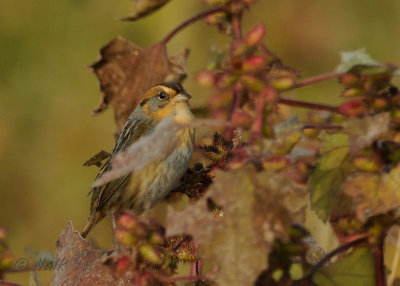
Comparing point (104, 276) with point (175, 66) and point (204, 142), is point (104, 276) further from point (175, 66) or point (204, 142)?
point (175, 66)

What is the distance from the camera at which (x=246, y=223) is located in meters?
0.80

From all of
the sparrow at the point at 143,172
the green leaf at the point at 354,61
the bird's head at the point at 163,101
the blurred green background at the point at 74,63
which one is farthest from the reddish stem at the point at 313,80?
the blurred green background at the point at 74,63

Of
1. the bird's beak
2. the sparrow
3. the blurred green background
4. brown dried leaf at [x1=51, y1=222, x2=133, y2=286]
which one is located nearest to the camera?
brown dried leaf at [x1=51, y1=222, x2=133, y2=286]

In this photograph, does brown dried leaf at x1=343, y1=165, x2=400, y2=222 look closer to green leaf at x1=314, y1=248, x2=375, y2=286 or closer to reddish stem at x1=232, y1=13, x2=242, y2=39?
green leaf at x1=314, y1=248, x2=375, y2=286

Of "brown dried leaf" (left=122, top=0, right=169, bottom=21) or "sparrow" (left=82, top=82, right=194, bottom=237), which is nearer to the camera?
"brown dried leaf" (left=122, top=0, right=169, bottom=21)

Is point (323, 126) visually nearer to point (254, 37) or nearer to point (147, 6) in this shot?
point (254, 37)

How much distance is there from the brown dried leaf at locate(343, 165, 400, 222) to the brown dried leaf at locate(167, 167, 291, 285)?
94 millimetres

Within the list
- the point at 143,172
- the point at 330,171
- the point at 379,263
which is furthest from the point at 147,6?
the point at 143,172

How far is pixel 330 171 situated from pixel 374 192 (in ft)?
0.30

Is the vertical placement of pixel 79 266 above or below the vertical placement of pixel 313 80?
below

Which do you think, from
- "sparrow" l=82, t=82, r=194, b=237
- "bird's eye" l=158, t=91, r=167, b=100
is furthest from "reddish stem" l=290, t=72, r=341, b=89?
"bird's eye" l=158, t=91, r=167, b=100

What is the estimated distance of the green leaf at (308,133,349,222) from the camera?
92cm

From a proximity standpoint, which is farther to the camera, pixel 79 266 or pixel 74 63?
pixel 74 63

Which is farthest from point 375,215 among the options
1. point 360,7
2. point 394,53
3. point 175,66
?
point 360,7
